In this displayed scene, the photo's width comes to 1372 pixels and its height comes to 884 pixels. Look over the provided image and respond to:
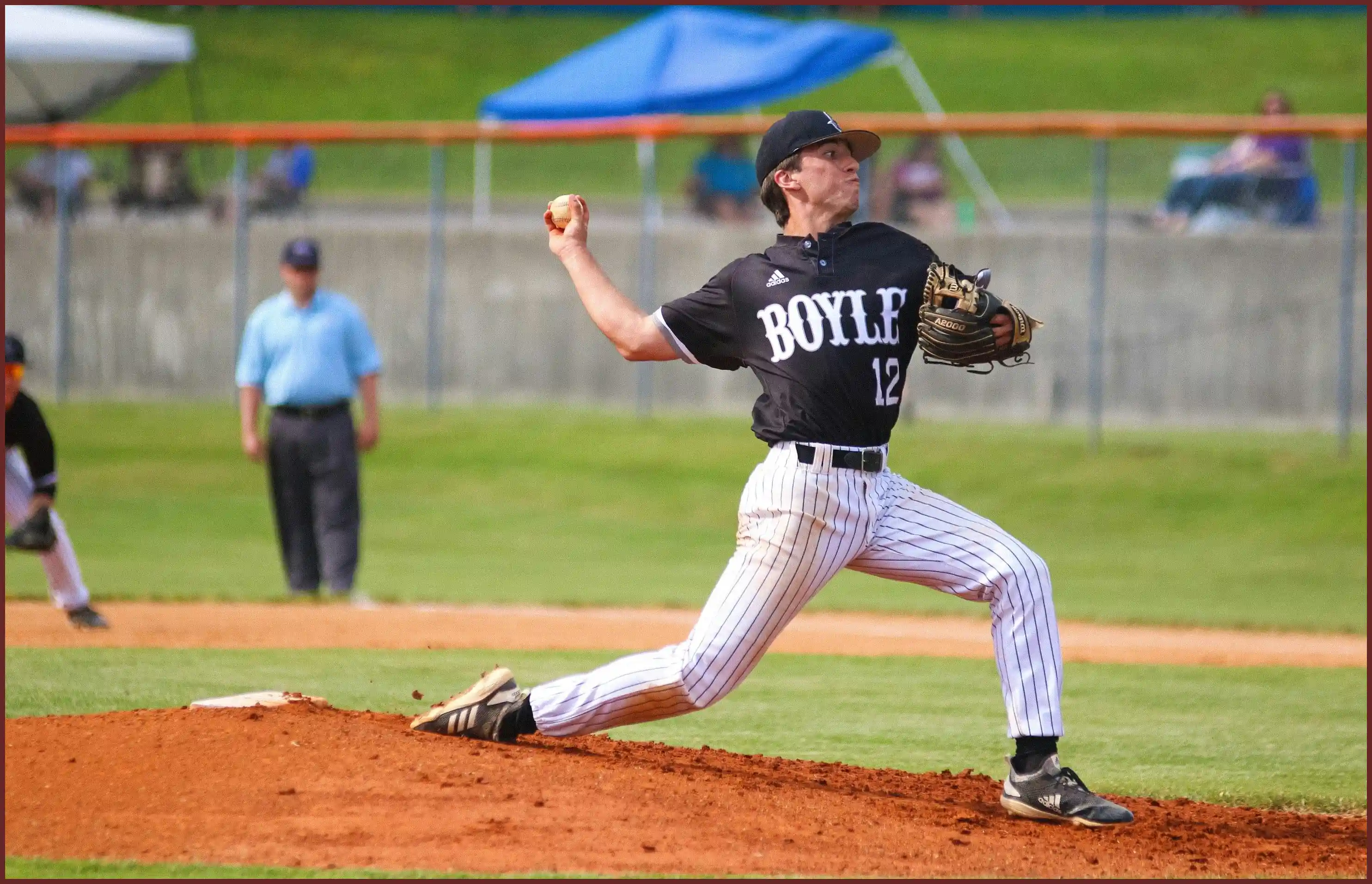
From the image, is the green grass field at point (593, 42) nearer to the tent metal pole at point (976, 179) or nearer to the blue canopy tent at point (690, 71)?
the tent metal pole at point (976, 179)

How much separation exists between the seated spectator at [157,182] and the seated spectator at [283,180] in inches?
33.2

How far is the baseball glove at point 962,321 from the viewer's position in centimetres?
475

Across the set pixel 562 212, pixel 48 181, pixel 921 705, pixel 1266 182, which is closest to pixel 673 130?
pixel 1266 182

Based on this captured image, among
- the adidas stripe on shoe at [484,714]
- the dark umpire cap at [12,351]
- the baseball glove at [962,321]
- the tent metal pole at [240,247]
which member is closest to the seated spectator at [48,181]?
the tent metal pole at [240,247]

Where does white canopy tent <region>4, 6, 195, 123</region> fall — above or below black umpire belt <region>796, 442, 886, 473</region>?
above

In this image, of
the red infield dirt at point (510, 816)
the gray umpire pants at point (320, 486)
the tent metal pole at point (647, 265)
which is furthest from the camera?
the tent metal pole at point (647, 265)

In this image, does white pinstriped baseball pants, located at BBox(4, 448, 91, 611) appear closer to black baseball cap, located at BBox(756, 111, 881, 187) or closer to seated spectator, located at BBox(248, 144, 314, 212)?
black baseball cap, located at BBox(756, 111, 881, 187)

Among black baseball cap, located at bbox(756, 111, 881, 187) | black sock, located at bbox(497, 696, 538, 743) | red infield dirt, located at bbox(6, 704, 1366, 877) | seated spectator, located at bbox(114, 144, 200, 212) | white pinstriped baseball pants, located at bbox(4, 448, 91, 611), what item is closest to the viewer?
red infield dirt, located at bbox(6, 704, 1366, 877)

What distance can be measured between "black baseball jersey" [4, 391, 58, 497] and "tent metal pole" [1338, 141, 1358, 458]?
33.1ft

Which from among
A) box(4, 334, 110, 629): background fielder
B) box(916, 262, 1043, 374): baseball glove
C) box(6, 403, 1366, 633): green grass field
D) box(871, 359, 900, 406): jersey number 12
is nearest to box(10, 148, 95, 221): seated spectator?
box(6, 403, 1366, 633): green grass field

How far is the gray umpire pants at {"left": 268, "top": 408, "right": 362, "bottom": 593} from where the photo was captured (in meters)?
10.3

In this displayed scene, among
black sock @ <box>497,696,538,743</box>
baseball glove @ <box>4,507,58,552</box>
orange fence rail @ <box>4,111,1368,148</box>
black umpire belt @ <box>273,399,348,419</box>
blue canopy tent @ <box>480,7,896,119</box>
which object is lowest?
black sock @ <box>497,696,538,743</box>

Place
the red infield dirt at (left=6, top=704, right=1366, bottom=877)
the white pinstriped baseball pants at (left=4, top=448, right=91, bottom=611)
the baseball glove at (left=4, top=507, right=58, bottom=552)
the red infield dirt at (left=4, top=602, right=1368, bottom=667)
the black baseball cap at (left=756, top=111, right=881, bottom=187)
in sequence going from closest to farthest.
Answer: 1. the red infield dirt at (left=6, top=704, right=1366, bottom=877)
2. the black baseball cap at (left=756, top=111, right=881, bottom=187)
3. the baseball glove at (left=4, top=507, right=58, bottom=552)
4. the white pinstriped baseball pants at (left=4, top=448, right=91, bottom=611)
5. the red infield dirt at (left=4, top=602, right=1368, bottom=667)

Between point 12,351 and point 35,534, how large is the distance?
902mm
